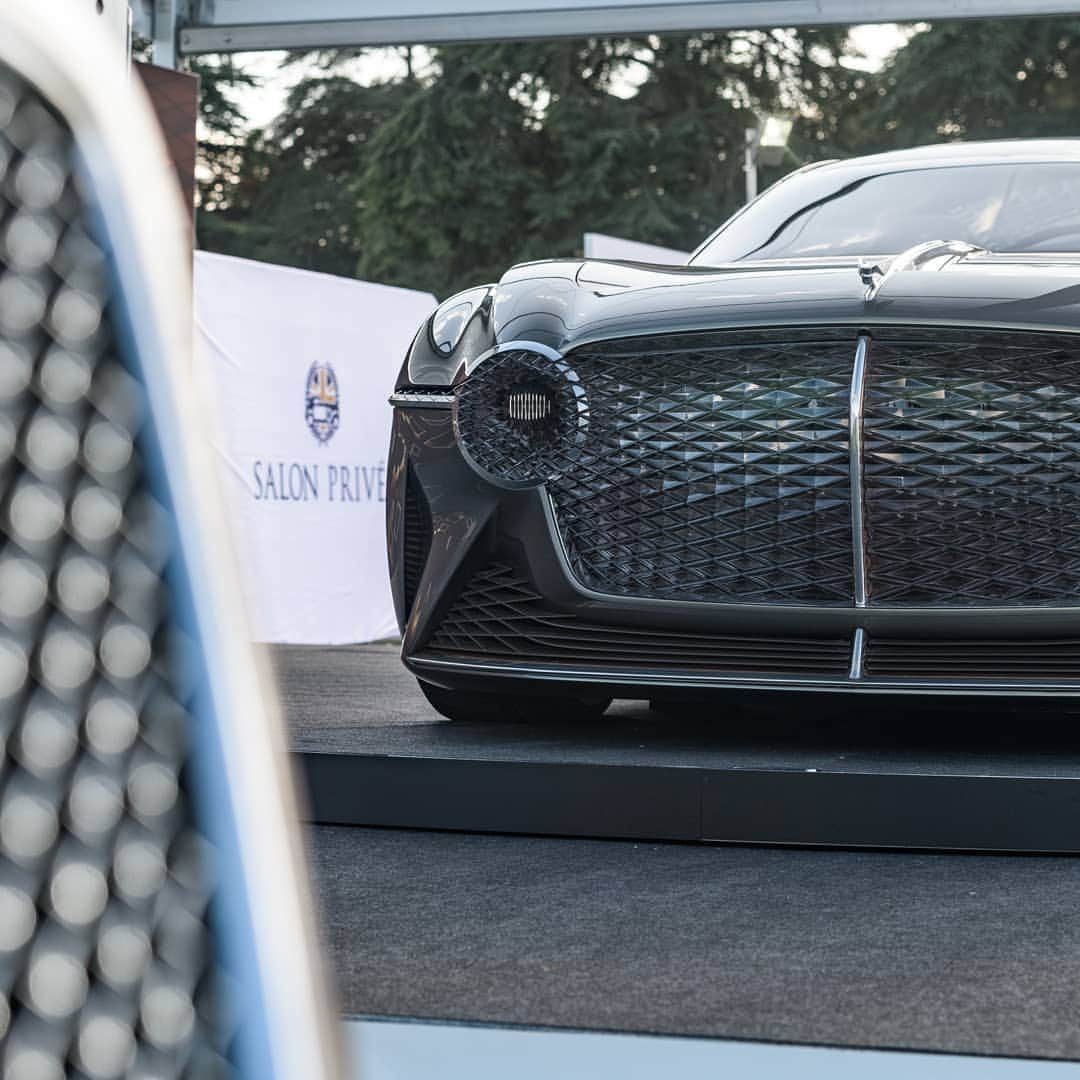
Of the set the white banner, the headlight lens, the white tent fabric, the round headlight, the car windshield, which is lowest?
the white banner

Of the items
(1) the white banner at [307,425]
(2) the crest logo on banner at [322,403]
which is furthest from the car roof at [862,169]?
(2) the crest logo on banner at [322,403]

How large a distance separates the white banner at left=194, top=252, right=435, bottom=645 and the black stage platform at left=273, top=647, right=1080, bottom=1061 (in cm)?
446

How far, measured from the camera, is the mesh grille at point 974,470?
2564 millimetres

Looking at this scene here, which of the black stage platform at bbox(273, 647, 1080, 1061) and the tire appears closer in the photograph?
the black stage platform at bbox(273, 647, 1080, 1061)

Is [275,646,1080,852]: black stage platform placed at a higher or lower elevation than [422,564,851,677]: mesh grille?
lower

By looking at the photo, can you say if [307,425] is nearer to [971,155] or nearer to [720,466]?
[971,155]

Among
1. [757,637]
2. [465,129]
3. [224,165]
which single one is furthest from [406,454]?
[224,165]

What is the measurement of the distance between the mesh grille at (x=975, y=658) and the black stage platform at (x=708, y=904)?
146mm

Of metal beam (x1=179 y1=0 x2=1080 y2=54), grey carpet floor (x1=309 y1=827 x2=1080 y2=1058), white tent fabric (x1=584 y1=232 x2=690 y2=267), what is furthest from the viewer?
white tent fabric (x1=584 y1=232 x2=690 y2=267)

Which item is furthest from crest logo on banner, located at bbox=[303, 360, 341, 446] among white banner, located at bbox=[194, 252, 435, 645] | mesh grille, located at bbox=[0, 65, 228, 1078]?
mesh grille, located at bbox=[0, 65, 228, 1078]

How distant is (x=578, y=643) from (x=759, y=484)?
41 cm

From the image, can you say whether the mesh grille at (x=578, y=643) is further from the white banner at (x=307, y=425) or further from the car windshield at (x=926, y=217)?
the white banner at (x=307, y=425)

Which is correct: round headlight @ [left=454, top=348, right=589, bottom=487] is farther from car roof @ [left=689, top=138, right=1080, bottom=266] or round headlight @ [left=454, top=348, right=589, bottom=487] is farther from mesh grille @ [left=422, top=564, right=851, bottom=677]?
car roof @ [left=689, top=138, right=1080, bottom=266]

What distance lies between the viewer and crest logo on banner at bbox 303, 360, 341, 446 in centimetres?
784
